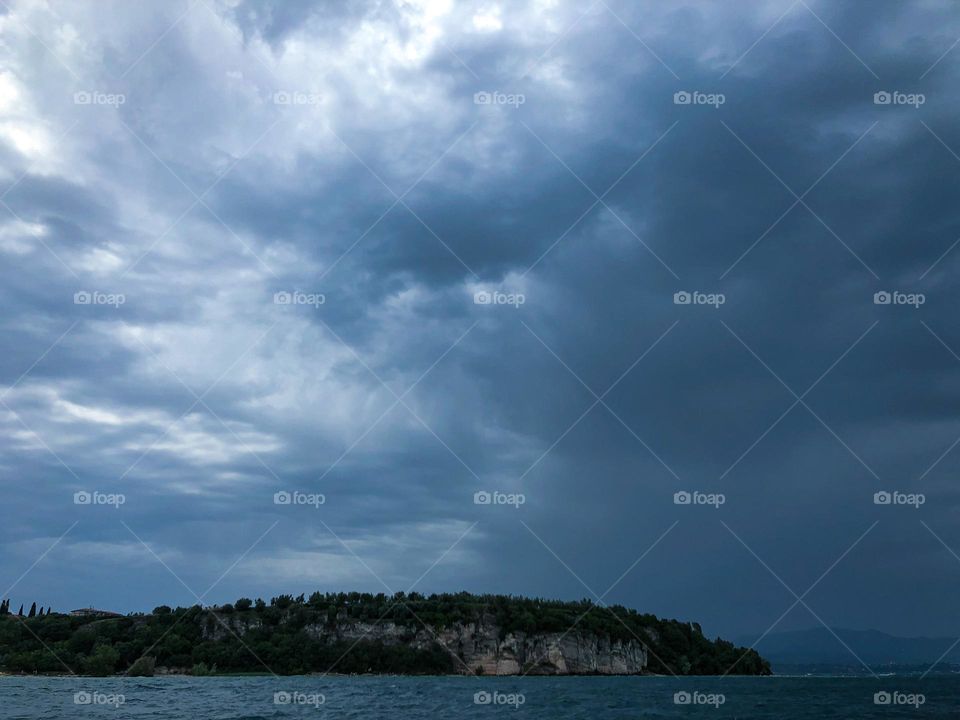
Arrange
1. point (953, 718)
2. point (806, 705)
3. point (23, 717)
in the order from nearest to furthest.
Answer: point (23, 717)
point (953, 718)
point (806, 705)

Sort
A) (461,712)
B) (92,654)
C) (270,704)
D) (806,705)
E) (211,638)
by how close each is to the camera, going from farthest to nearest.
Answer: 1. (211,638)
2. (92,654)
3. (806,705)
4. (270,704)
5. (461,712)

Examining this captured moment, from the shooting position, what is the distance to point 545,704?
73438 millimetres

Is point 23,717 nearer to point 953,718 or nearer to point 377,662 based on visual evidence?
point 953,718

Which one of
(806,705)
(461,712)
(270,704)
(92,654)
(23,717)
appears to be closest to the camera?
(23,717)

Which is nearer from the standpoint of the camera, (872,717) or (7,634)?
(872,717)

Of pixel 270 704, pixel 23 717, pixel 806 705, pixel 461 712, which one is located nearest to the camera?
pixel 23 717

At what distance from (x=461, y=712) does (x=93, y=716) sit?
84.5 feet

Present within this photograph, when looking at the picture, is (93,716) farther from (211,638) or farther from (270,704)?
(211,638)

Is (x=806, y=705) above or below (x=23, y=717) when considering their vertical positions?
below

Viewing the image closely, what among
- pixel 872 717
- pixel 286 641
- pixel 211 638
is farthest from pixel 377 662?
pixel 872 717

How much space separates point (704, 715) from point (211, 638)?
16038 centimetres

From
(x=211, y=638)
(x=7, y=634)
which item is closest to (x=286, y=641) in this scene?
(x=211, y=638)

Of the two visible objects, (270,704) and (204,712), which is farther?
(270,704)

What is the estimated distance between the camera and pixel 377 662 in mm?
194875
